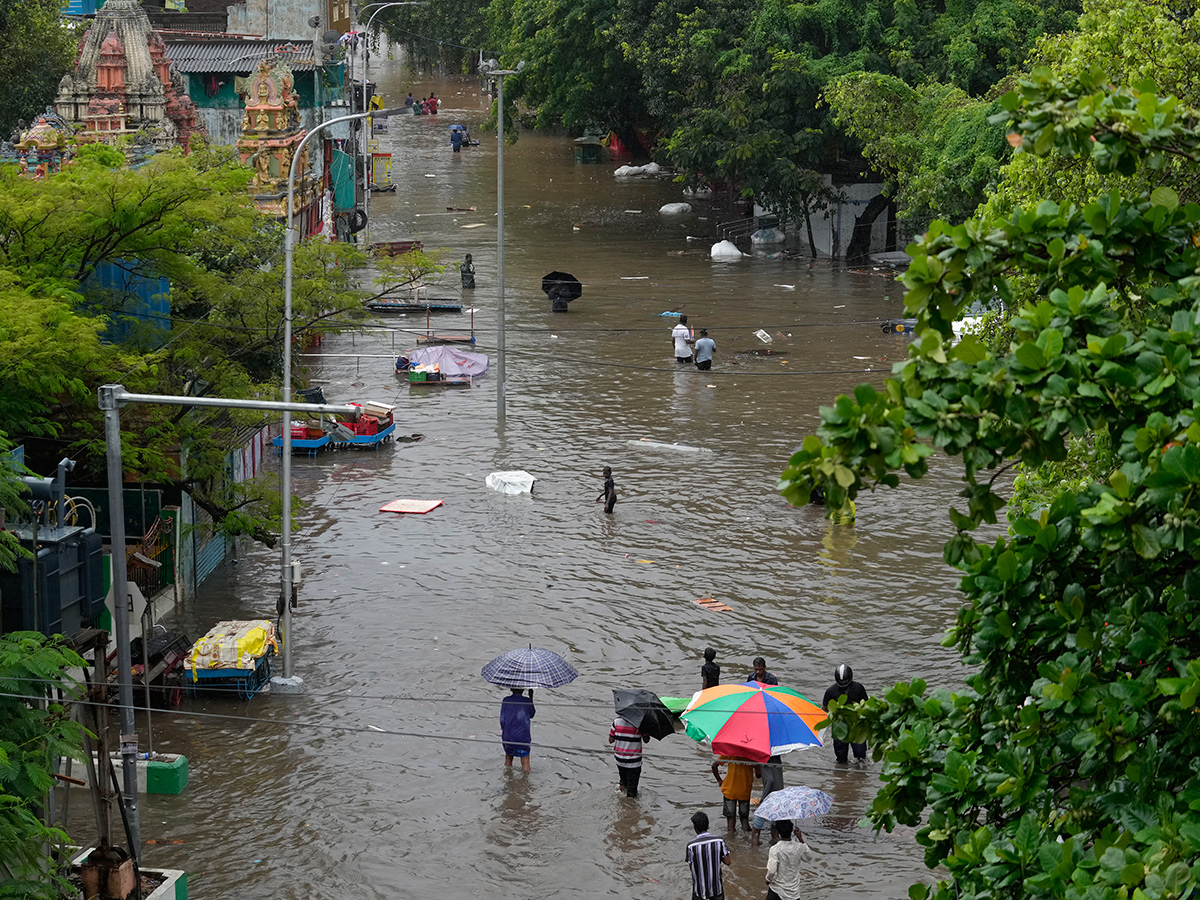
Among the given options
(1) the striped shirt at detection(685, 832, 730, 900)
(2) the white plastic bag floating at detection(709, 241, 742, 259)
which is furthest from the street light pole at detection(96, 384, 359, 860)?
(2) the white plastic bag floating at detection(709, 241, 742, 259)

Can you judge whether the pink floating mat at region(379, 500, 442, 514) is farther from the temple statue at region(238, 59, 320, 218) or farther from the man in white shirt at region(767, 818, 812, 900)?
the man in white shirt at region(767, 818, 812, 900)

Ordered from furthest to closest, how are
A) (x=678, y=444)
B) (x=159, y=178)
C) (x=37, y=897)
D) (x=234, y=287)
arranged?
(x=678, y=444)
(x=234, y=287)
(x=159, y=178)
(x=37, y=897)

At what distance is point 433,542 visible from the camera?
23297 millimetres

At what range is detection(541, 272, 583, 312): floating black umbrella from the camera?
130 feet

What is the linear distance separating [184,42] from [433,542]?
30944 millimetres

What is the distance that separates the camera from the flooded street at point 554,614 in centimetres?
1414

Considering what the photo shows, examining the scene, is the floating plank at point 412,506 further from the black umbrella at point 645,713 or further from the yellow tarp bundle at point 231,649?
the black umbrella at point 645,713

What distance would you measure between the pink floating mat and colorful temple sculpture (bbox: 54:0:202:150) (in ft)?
30.7

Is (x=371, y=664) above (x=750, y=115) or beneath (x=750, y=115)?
beneath

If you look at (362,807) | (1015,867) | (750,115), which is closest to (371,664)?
(362,807)

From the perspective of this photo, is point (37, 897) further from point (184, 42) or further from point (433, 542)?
point (184, 42)

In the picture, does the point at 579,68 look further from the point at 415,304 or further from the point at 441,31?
the point at 441,31

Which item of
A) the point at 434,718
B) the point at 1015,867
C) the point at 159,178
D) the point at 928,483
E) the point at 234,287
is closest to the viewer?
the point at 1015,867

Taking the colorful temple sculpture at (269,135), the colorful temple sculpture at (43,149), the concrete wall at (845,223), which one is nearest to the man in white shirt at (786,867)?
the colorful temple sculpture at (43,149)
